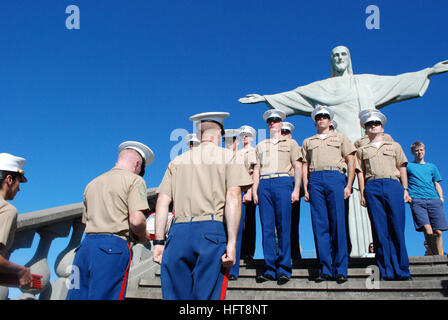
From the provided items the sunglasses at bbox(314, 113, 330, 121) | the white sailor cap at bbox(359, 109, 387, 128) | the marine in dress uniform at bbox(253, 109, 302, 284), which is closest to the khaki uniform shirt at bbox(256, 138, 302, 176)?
the marine in dress uniform at bbox(253, 109, 302, 284)

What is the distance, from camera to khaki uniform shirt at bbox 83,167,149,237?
2.99m

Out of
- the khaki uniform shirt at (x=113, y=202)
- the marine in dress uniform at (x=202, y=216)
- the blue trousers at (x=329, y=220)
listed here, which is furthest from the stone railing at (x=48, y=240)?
the blue trousers at (x=329, y=220)

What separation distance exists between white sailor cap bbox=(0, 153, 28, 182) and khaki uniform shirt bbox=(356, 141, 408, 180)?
3783 millimetres

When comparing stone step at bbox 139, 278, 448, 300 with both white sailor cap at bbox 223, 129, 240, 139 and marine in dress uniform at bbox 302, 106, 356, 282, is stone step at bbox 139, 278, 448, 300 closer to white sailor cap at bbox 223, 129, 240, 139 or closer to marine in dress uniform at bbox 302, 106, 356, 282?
marine in dress uniform at bbox 302, 106, 356, 282

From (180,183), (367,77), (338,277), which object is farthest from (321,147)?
(367,77)

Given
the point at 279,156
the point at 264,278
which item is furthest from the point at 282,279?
the point at 279,156

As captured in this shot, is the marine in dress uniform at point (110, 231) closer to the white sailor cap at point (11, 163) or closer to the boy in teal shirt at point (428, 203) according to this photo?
the white sailor cap at point (11, 163)

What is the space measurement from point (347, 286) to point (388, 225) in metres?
0.90

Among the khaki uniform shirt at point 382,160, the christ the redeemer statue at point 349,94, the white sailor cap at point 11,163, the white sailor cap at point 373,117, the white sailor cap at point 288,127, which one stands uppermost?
the christ the redeemer statue at point 349,94

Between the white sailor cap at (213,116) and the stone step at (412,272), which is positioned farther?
the stone step at (412,272)

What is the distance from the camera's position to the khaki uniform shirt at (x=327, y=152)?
460 cm

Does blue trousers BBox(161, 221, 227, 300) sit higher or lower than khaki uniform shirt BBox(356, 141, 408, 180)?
lower
